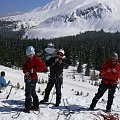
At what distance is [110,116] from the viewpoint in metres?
11.8

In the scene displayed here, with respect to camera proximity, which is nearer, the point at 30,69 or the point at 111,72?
the point at 30,69

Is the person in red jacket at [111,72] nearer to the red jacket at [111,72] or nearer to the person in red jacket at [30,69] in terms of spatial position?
the red jacket at [111,72]

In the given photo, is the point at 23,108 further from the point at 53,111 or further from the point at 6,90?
the point at 6,90

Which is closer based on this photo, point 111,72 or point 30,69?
point 30,69

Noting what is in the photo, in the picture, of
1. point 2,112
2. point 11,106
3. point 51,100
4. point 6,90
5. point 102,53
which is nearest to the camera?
point 2,112

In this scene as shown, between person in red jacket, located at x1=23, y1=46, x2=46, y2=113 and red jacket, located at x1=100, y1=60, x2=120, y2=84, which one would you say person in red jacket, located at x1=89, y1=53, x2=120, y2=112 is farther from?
person in red jacket, located at x1=23, y1=46, x2=46, y2=113

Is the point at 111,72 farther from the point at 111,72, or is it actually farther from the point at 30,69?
the point at 30,69

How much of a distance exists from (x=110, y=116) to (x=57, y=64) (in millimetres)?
2602

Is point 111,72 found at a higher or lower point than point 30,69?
lower

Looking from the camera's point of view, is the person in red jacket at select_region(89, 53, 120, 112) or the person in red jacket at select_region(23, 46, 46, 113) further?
the person in red jacket at select_region(89, 53, 120, 112)

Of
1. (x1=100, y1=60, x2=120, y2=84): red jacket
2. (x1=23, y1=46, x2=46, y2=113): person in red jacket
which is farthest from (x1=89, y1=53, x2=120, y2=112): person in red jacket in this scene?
(x1=23, y1=46, x2=46, y2=113): person in red jacket

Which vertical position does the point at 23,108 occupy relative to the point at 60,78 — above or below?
below

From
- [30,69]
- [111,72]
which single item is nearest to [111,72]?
[111,72]

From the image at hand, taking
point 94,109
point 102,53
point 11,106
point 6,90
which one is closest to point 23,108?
point 11,106
